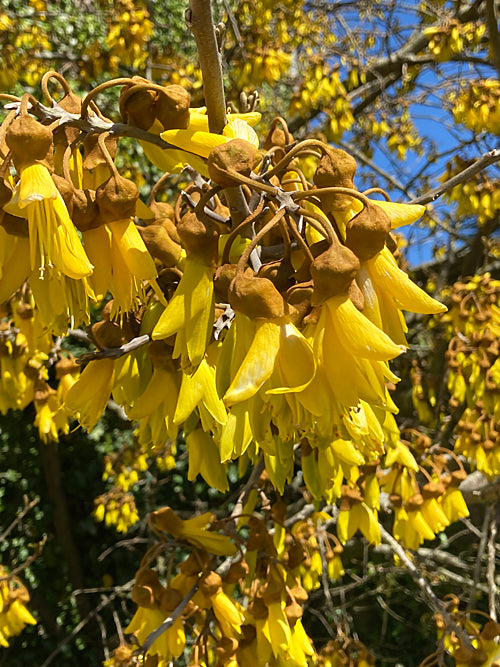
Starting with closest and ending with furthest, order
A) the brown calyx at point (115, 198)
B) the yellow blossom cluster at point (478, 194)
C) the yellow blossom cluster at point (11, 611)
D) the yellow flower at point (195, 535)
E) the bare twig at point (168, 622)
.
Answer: the brown calyx at point (115, 198) < the bare twig at point (168, 622) < the yellow flower at point (195, 535) < the yellow blossom cluster at point (11, 611) < the yellow blossom cluster at point (478, 194)

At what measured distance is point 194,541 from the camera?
147 cm

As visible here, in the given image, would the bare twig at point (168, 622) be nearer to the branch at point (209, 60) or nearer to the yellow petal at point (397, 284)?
the yellow petal at point (397, 284)

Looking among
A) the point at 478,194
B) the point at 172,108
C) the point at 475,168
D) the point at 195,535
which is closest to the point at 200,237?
the point at 172,108

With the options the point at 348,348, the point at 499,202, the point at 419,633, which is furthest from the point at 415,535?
the point at 419,633

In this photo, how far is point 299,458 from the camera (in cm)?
251

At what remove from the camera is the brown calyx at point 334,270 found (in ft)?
2.28

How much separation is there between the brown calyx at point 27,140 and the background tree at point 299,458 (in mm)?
1573

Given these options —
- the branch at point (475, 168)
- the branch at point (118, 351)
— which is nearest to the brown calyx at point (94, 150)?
the branch at point (118, 351)

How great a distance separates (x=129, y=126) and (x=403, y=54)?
4900 mm

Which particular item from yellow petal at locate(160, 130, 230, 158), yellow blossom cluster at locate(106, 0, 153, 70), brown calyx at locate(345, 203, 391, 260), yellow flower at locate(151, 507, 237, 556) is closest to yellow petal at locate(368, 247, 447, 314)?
brown calyx at locate(345, 203, 391, 260)

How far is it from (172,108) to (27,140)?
0.21m

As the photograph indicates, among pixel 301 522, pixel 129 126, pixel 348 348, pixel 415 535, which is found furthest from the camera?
pixel 301 522

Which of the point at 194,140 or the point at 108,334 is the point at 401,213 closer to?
the point at 194,140

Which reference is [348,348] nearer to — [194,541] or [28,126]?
[28,126]
